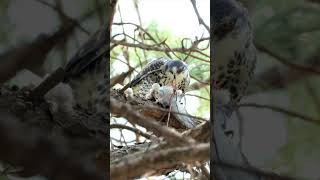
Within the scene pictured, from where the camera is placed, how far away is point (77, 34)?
0.89 metres

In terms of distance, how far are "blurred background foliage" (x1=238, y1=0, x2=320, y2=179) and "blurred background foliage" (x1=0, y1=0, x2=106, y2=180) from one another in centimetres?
31

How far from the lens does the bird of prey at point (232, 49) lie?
92 centimetres

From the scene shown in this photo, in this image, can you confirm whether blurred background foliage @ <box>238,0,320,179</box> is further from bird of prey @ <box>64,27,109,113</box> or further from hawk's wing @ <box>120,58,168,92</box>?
hawk's wing @ <box>120,58,168,92</box>

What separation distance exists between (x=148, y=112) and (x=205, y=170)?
0.22 m

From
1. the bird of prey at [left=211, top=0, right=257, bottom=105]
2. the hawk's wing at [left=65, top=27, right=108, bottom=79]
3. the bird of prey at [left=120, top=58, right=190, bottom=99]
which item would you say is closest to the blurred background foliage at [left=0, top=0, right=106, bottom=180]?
the hawk's wing at [left=65, top=27, right=108, bottom=79]

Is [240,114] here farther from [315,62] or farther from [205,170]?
[205,170]

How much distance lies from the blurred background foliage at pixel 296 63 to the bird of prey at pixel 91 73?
287 mm

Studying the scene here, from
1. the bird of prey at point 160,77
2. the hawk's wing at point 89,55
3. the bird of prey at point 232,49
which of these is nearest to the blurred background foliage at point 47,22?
the hawk's wing at point 89,55

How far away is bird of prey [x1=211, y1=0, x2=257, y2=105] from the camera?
920mm

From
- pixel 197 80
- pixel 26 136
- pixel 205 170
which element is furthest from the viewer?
pixel 197 80

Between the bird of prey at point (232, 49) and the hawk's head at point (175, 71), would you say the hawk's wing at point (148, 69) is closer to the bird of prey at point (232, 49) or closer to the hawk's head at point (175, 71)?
the hawk's head at point (175, 71)

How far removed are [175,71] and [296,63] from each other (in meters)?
0.52

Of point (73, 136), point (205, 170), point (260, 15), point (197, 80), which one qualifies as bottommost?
point (205, 170)

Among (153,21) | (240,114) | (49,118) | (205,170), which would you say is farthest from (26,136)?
(153,21)
